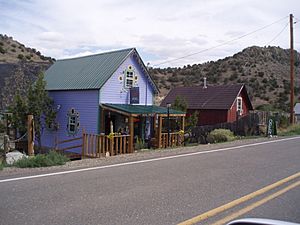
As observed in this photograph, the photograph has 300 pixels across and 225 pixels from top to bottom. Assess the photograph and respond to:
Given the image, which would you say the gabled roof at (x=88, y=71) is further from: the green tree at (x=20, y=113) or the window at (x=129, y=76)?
the green tree at (x=20, y=113)

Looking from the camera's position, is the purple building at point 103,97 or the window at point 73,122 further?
the window at point 73,122

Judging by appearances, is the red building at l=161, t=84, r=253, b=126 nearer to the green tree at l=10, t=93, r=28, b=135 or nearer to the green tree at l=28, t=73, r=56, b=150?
the green tree at l=28, t=73, r=56, b=150

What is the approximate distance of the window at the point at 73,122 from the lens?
2227 centimetres

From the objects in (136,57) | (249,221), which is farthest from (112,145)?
(249,221)

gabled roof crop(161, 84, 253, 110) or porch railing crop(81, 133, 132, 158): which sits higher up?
gabled roof crop(161, 84, 253, 110)

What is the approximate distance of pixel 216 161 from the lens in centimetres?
1217

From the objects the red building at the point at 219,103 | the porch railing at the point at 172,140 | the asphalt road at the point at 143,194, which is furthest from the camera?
the red building at the point at 219,103

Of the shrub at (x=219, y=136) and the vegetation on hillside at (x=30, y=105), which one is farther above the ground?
the vegetation on hillside at (x=30, y=105)

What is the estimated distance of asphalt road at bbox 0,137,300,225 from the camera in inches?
229

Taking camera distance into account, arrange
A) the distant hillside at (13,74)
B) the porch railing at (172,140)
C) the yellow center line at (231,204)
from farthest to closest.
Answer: the distant hillside at (13,74) < the porch railing at (172,140) < the yellow center line at (231,204)

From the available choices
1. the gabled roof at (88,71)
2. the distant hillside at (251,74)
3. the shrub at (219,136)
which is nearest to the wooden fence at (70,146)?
the gabled roof at (88,71)

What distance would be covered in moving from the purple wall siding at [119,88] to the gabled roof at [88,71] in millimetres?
335

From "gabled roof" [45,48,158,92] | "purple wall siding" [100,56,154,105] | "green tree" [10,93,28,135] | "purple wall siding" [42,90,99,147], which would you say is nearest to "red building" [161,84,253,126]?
"gabled roof" [45,48,158,92]

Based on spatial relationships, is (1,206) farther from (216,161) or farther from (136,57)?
(136,57)
